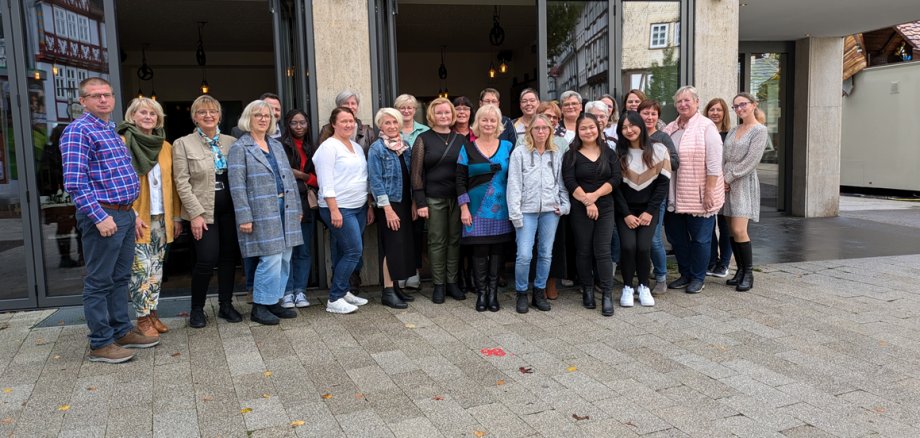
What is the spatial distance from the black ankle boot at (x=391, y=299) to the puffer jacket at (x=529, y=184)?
3.83ft

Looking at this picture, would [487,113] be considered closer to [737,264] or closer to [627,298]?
[627,298]

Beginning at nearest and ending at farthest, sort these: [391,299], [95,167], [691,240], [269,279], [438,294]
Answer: [95,167] → [269,279] → [391,299] → [438,294] → [691,240]

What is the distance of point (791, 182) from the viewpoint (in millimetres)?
11133

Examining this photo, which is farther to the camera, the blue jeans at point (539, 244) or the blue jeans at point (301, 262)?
the blue jeans at point (301, 262)

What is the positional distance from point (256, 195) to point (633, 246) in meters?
2.96

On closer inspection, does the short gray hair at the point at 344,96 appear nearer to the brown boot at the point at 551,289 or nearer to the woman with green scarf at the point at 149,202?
the woman with green scarf at the point at 149,202

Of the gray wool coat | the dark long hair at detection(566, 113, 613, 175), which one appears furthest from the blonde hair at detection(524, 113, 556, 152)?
the gray wool coat

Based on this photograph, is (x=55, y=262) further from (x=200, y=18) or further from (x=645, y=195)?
(x=200, y=18)

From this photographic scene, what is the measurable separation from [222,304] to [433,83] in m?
11.1

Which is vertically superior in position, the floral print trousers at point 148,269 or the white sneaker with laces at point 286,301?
the floral print trousers at point 148,269

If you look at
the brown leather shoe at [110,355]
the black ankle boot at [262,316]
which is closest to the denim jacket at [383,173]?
the black ankle boot at [262,316]

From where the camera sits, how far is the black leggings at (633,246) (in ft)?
18.2

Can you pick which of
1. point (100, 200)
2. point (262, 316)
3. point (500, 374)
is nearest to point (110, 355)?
point (100, 200)

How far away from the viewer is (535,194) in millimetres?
5305
